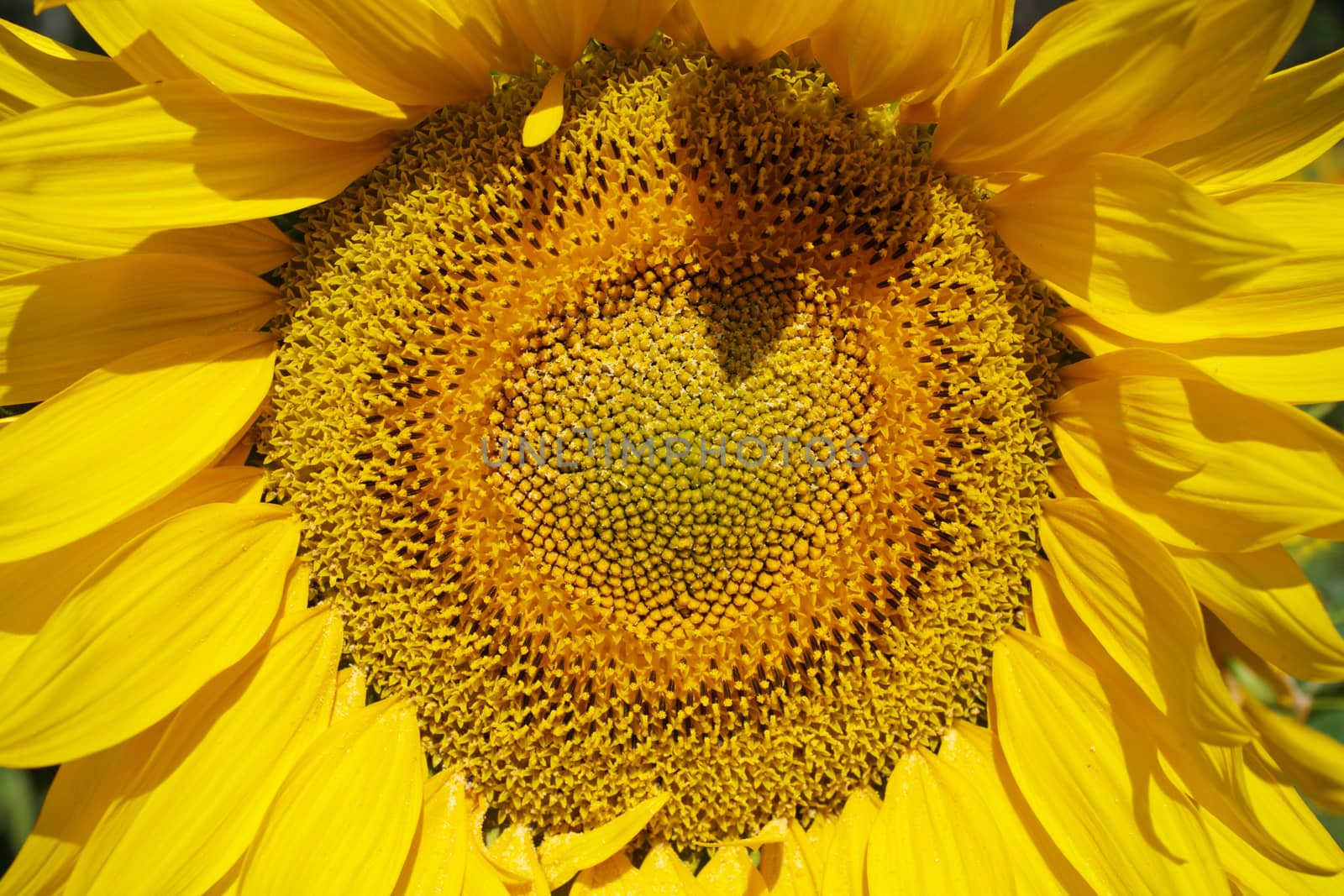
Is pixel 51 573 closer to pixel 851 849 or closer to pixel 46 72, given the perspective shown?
pixel 46 72

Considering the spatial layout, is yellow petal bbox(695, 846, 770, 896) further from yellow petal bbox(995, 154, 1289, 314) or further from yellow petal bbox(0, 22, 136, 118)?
yellow petal bbox(0, 22, 136, 118)

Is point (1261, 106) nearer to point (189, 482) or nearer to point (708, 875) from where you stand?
point (708, 875)

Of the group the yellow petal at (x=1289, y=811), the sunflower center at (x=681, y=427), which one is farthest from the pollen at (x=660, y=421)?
the yellow petal at (x=1289, y=811)

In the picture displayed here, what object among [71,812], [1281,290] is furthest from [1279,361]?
[71,812]

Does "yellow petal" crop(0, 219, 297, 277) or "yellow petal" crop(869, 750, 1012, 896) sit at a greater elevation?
"yellow petal" crop(0, 219, 297, 277)

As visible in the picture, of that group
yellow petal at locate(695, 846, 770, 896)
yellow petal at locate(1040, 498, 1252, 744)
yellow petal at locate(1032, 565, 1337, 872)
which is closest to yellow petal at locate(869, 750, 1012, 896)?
yellow petal at locate(695, 846, 770, 896)
